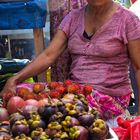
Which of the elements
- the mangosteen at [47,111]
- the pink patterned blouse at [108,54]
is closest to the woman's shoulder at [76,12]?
the pink patterned blouse at [108,54]

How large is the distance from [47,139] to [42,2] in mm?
2149

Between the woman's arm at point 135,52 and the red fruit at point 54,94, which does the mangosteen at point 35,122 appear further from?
the woman's arm at point 135,52

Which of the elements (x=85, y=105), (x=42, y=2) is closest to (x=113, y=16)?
(x=42, y=2)

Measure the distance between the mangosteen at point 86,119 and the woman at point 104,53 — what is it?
0.94m

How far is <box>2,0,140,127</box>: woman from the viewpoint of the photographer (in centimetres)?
283

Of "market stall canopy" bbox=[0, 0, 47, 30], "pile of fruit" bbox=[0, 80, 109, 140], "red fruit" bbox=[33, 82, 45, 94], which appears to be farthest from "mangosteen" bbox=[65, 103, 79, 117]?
"market stall canopy" bbox=[0, 0, 47, 30]

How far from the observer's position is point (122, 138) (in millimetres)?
2113

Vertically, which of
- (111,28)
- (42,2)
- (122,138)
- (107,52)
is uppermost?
(42,2)

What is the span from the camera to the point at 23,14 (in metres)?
3.55

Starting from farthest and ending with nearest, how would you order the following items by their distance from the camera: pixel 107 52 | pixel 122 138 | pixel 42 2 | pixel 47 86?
pixel 42 2 < pixel 107 52 < pixel 47 86 < pixel 122 138

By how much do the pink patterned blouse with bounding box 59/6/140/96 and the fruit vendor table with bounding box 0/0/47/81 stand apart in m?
0.67

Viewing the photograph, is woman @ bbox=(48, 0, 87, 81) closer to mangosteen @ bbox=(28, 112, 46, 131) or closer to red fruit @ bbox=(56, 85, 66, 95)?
red fruit @ bbox=(56, 85, 66, 95)

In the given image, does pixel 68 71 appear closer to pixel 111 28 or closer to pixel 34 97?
pixel 111 28

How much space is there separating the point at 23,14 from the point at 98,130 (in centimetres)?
206
